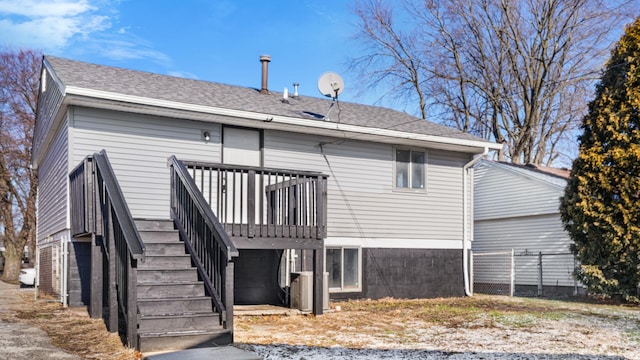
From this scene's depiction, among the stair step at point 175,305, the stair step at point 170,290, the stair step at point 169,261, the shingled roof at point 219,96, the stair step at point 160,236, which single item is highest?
the shingled roof at point 219,96

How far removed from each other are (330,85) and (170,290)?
22.3ft

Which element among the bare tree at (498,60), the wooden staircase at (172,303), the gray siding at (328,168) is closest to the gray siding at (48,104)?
the gray siding at (328,168)

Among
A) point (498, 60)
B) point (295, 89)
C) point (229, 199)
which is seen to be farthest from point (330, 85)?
point (498, 60)

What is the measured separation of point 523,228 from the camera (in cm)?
1805

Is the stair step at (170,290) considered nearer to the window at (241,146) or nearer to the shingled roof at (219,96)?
the shingled roof at (219,96)

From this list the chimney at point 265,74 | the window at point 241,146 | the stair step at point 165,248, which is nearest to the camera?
the stair step at point 165,248

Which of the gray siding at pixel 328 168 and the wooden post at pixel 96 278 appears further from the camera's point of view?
the gray siding at pixel 328 168

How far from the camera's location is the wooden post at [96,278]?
25.6 ft

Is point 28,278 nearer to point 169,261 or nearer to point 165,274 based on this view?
point 169,261

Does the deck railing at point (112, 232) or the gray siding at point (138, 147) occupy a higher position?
the gray siding at point (138, 147)

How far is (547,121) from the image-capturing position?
25.8 metres

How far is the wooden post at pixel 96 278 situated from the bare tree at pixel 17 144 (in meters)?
19.3

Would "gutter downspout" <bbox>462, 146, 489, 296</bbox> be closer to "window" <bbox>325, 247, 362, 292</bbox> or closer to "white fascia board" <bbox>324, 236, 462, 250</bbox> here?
"white fascia board" <bbox>324, 236, 462, 250</bbox>

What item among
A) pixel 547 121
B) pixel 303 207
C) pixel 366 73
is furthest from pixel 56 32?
pixel 547 121
